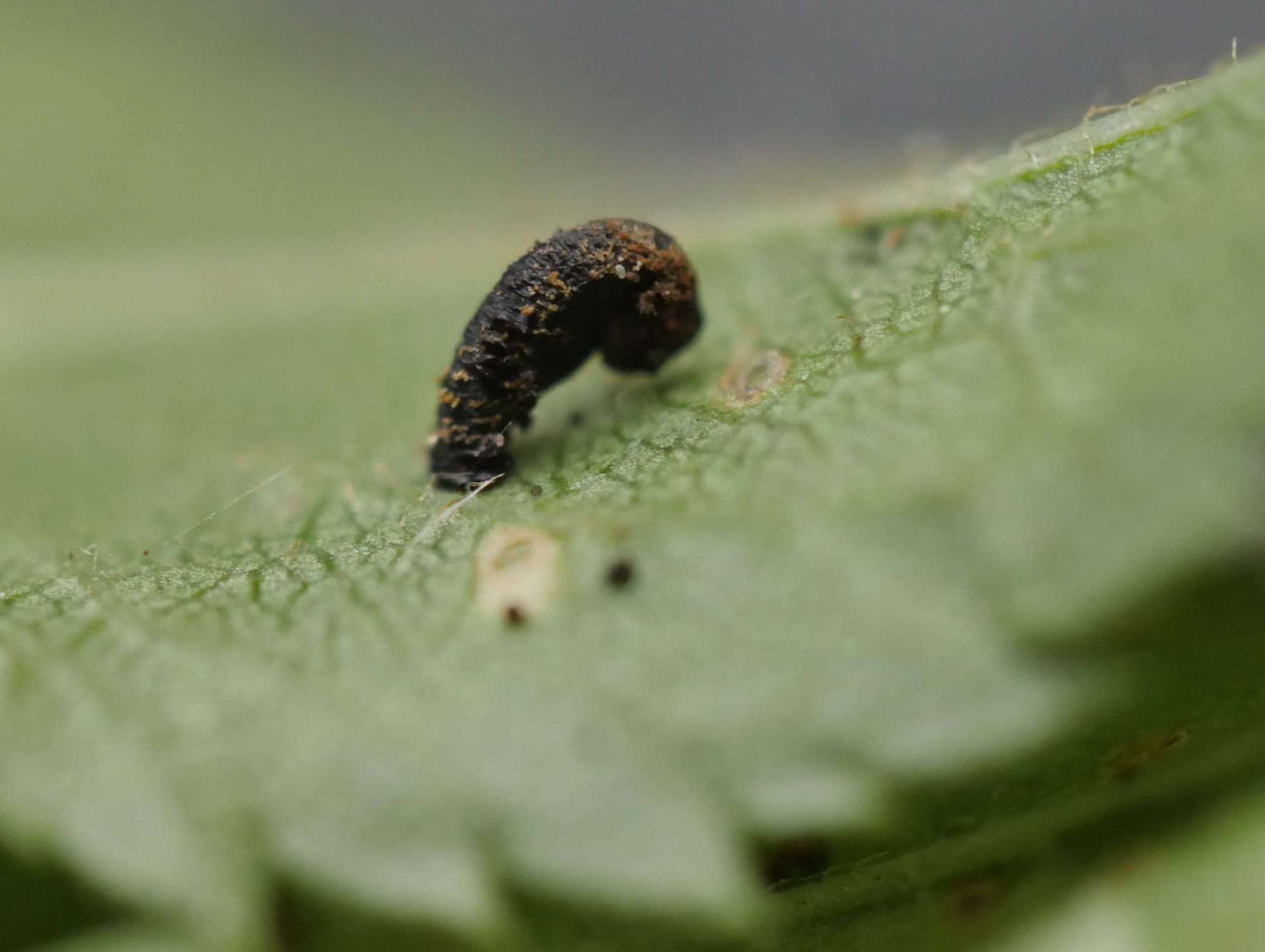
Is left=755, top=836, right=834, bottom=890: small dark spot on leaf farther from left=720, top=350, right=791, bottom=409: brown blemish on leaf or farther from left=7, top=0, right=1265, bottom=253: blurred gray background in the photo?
left=7, top=0, right=1265, bottom=253: blurred gray background

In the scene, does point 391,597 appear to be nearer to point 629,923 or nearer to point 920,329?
point 629,923

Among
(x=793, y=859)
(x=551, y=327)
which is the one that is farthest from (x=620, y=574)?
(x=551, y=327)

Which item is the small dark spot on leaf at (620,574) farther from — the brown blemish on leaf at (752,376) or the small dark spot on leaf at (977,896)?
the small dark spot on leaf at (977,896)

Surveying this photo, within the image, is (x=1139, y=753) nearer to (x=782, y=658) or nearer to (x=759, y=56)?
(x=782, y=658)

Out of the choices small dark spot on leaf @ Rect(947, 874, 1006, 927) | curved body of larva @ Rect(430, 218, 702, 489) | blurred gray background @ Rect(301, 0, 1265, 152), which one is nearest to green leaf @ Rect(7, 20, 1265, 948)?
small dark spot on leaf @ Rect(947, 874, 1006, 927)

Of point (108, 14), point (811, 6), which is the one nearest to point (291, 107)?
point (108, 14)

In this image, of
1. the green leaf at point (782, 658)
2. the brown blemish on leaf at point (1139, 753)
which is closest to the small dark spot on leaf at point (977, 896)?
the green leaf at point (782, 658)
